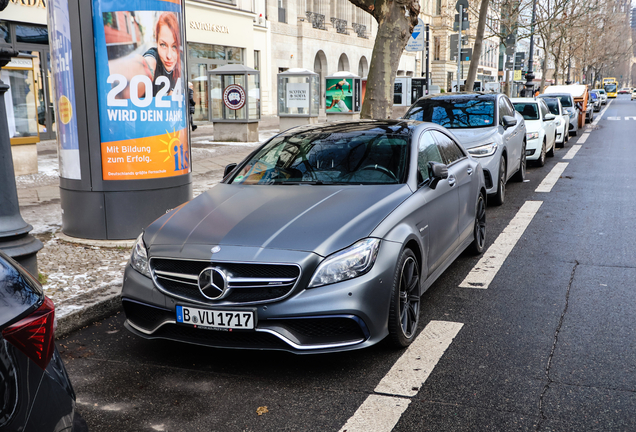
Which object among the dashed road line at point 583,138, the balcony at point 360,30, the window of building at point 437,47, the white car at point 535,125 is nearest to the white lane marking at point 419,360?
the white car at point 535,125

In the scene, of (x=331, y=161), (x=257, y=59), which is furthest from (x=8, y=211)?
(x=257, y=59)

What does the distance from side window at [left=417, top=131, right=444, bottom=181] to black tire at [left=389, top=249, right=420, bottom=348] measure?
909 mm

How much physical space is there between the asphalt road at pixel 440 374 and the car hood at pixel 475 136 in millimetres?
3843

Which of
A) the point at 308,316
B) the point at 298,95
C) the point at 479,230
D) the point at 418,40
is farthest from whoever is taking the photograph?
the point at 298,95

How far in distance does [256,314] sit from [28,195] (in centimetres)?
815

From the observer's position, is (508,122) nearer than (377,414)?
No

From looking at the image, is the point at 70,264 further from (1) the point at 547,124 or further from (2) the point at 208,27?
(2) the point at 208,27

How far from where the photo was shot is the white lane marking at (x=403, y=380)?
3.28 metres

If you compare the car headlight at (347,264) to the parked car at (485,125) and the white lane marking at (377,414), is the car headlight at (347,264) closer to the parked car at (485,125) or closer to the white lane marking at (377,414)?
the white lane marking at (377,414)

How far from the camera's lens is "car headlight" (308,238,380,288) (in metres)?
3.68

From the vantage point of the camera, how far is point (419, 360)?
4059mm

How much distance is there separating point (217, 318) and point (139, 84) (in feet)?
13.3

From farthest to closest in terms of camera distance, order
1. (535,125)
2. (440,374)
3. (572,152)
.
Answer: (572,152) < (535,125) < (440,374)

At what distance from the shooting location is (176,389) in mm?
3740
